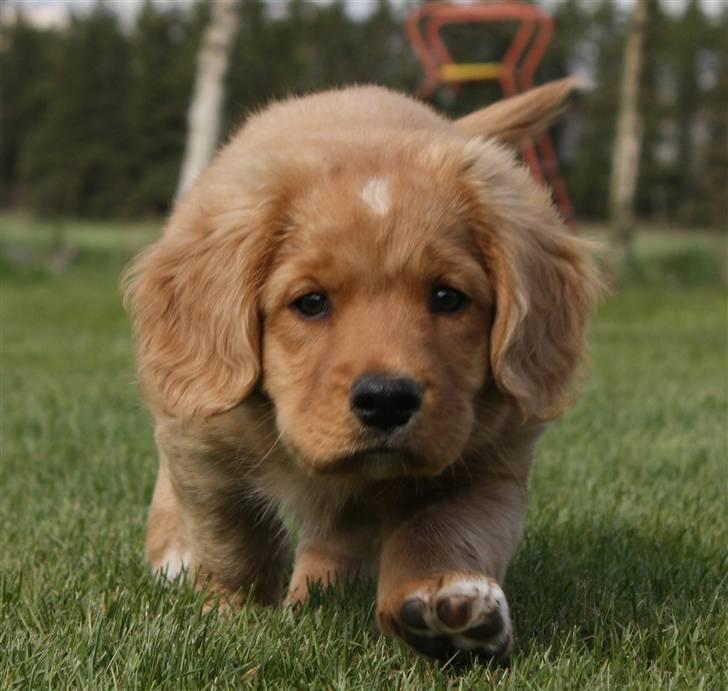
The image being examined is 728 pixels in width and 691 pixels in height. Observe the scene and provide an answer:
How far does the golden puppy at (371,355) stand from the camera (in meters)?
2.43

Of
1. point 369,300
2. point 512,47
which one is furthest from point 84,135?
point 369,300

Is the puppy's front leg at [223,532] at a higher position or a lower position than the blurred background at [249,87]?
higher

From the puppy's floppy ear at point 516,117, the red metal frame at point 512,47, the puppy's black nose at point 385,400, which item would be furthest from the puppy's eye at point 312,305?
the red metal frame at point 512,47

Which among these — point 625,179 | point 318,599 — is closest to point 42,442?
point 318,599

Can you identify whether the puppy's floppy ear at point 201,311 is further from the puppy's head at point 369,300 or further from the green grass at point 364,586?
the green grass at point 364,586

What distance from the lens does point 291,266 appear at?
2.67 m

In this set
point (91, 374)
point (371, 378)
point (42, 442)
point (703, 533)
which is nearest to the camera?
point (371, 378)

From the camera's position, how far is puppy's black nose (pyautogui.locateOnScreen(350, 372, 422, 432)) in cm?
232

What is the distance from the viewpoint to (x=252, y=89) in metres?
48.9

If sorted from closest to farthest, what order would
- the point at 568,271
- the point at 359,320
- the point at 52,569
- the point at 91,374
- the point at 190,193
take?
the point at 359,320 < the point at 568,271 < the point at 52,569 < the point at 190,193 < the point at 91,374

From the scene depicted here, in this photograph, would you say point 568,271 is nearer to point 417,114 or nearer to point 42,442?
point 417,114

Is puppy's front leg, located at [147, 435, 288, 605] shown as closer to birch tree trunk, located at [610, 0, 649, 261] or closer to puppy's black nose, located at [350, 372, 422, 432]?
puppy's black nose, located at [350, 372, 422, 432]

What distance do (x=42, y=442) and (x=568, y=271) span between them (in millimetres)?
2674

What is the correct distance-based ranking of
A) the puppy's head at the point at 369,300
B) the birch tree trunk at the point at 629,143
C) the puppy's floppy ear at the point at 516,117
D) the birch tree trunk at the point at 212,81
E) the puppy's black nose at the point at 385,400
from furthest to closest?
1. the birch tree trunk at the point at 629,143
2. the birch tree trunk at the point at 212,81
3. the puppy's floppy ear at the point at 516,117
4. the puppy's head at the point at 369,300
5. the puppy's black nose at the point at 385,400
